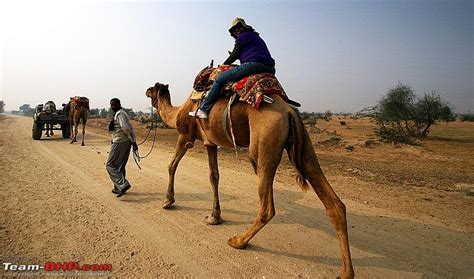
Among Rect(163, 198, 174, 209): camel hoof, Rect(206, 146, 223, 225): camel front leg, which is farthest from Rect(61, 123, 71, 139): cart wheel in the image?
Rect(206, 146, 223, 225): camel front leg

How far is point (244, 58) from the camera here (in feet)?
14.1

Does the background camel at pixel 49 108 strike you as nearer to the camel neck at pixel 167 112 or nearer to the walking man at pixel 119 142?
the walking man at pixel 119 142

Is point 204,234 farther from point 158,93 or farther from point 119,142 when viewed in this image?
point 158,93

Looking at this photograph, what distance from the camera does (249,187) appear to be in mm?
6953

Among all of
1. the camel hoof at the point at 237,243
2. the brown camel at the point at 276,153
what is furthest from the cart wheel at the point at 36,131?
the camel hoof at the point at 237,243

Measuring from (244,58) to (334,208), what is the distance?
2444 mm

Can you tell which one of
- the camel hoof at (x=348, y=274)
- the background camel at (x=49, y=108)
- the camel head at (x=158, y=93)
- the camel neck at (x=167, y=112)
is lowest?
the camel hoof at (x=348, y=274)

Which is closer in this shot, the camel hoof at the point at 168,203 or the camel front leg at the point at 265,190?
A: the camel front leg at the point at 265,190

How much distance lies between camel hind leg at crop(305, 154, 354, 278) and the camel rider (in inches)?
58.9

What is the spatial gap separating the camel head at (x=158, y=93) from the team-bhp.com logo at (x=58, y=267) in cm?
360

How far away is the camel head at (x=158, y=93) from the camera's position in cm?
618

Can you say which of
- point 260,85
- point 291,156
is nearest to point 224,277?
point 291,156

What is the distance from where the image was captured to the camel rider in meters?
4.20

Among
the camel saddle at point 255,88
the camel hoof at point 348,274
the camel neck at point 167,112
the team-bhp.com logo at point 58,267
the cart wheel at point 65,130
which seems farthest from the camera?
the cart wheel at point 65,130
